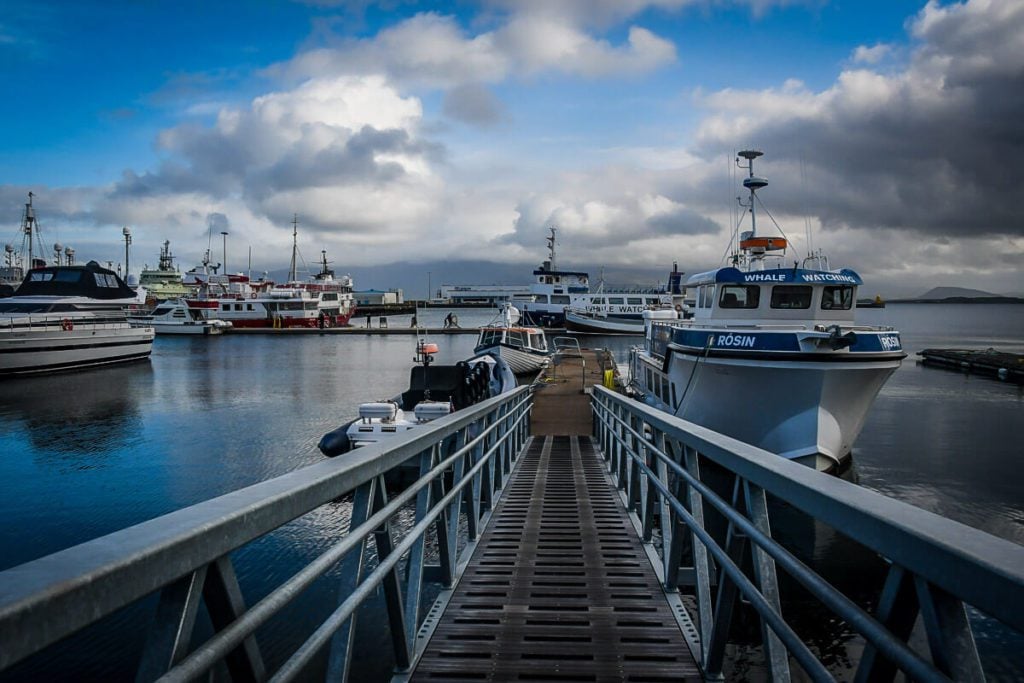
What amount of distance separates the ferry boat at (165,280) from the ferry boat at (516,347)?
9344 centimetres

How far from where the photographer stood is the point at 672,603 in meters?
4.47

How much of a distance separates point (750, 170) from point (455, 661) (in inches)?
865

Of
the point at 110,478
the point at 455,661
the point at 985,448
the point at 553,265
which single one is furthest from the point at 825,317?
the point at 553,265

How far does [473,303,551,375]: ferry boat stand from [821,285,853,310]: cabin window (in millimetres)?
14043

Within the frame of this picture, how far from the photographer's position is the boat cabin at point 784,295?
55.0 ft

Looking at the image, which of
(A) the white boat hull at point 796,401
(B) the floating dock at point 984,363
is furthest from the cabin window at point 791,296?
(B) the floating dock at point 984,363

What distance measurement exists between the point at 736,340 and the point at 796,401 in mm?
1850

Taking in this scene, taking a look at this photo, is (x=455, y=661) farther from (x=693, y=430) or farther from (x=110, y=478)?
(x=110, y=478)

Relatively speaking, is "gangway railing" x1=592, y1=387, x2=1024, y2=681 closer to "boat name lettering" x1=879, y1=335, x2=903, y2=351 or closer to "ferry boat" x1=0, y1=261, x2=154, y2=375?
"boat name lettering" x1=879, y1=335, x2=903, y2=351

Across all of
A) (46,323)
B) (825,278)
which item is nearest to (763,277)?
(825,278)

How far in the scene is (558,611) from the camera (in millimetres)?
4434

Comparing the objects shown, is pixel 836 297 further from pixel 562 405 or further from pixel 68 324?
pixel 68 324

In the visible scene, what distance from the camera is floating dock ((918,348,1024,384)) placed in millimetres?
38853

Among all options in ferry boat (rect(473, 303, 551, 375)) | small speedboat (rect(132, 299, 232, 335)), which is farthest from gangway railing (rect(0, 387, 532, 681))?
small speedboat (rect(132, 299, 232, 335))
